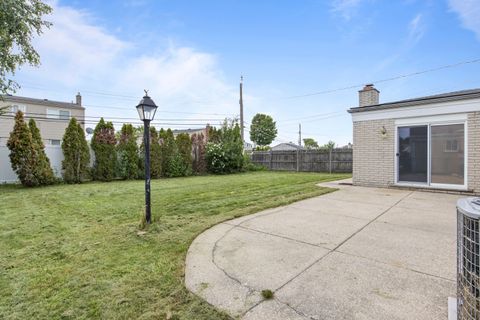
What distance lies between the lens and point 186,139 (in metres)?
13.7

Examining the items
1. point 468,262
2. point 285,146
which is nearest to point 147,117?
point 468,262

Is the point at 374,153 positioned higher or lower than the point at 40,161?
higher

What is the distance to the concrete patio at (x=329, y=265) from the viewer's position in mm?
1864

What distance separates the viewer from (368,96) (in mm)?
8422

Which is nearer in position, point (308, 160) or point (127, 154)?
point (127, 154)

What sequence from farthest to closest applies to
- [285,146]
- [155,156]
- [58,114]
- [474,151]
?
[285,146]
[58,114]
[155,156]
[474,151]

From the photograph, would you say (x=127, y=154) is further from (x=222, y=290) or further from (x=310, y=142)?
(x=310, y=142)

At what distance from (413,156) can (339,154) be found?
771 cm

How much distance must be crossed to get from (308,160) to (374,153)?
322 inches

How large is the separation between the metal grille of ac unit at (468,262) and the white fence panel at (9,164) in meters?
12.6

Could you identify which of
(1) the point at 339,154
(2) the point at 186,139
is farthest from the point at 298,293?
(1) the point at 339,154

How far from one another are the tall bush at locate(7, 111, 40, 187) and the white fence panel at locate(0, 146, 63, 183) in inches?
47.6

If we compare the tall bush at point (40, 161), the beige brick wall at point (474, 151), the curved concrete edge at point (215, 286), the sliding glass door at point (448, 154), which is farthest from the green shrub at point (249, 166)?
the curved concrete edge at point (215, 286)

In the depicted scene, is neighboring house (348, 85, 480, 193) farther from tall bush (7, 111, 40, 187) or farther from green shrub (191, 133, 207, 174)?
tall bush (7, 111, 40, 187)
